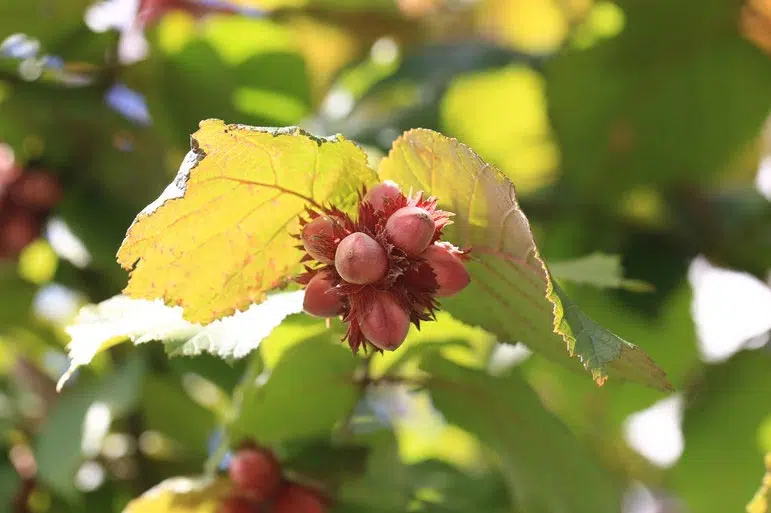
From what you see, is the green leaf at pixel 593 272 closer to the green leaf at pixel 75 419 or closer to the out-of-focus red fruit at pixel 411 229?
the out-of-focus red fruit at pixel 411 229

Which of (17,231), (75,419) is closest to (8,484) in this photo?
(75,419)

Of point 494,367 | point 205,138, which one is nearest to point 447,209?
point 205,138

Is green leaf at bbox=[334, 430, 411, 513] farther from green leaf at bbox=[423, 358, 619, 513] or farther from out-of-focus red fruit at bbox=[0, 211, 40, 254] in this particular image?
out-of-focus red fruit at bbox=[0, 211, 40, 254]

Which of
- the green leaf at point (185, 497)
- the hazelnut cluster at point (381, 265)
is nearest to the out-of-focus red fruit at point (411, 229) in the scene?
the hazelnut cluster at point (381, 265)

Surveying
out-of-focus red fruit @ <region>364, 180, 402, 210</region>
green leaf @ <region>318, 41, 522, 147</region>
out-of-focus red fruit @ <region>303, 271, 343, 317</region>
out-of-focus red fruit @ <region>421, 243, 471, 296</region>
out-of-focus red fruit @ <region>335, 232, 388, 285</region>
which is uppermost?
out-of-focus red fruit @ <region>364, 180, 402, 210</region>

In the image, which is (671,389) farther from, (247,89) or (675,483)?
(247,89)

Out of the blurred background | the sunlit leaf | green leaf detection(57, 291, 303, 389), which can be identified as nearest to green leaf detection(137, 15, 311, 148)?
the blurred background
